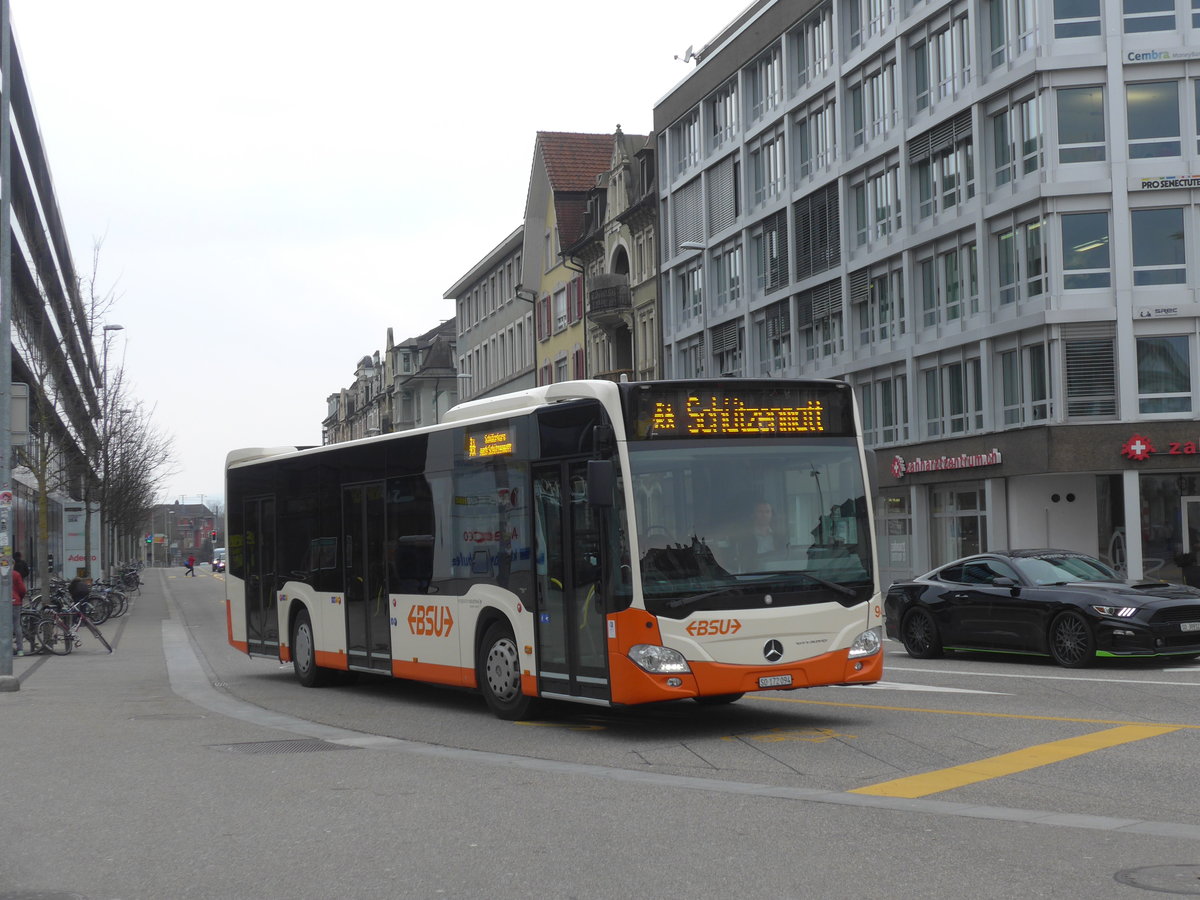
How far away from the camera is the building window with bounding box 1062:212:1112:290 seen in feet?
116

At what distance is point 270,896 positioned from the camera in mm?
6707

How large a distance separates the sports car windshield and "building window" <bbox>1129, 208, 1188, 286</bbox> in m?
17.9

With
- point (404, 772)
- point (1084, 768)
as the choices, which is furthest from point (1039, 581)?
point (404, 772)

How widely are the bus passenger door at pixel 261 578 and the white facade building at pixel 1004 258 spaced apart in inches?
827

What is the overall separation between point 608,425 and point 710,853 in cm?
504

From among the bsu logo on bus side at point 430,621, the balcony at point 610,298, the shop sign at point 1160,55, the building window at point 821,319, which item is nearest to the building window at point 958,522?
the building window at point 821,319

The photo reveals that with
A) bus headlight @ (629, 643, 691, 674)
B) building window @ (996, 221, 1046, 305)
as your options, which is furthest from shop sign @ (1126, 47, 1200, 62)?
bus headlight @ (629, 643, 691, 674)

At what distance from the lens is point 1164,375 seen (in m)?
35.3

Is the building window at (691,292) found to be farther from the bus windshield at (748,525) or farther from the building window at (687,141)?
the bus windshield at (748,525)

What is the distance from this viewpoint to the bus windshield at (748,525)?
11.8 metres

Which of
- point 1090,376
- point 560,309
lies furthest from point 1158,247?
point 560,309

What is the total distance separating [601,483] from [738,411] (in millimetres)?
1567

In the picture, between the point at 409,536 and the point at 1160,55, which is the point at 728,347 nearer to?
the point at 1160,55

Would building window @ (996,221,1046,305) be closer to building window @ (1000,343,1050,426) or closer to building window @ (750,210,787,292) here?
building window @ (1000,343,1050,426)
